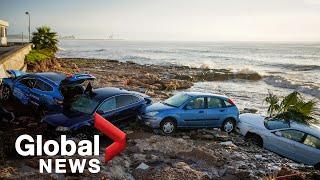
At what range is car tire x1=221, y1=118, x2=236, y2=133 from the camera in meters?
14.2

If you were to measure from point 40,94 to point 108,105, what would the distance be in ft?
9.63

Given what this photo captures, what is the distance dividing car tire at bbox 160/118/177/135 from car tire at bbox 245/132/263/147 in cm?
268

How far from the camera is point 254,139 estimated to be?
1327 centimetres

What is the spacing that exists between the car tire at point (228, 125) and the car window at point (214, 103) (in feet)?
2.17

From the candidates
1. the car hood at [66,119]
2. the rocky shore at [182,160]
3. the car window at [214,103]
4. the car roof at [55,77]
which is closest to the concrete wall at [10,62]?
the car roof at [55,77]

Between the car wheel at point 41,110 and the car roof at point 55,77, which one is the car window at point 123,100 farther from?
the car wheel at point 41,110

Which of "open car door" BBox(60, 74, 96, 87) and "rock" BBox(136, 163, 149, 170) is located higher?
"open car door" BBox(60, 74, 96, 87)

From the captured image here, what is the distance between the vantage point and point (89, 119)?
451 inches

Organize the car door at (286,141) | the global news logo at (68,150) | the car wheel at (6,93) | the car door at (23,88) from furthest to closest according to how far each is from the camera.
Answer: the car wheel at (6,93) < the car door at (23,88) < the car door at (286,141) < the global news logo at (68,150)

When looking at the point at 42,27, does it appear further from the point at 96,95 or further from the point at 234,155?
the point at 234,155

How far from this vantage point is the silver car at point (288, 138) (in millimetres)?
12055

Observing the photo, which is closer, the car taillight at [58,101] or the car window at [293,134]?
the car window at [293,134]

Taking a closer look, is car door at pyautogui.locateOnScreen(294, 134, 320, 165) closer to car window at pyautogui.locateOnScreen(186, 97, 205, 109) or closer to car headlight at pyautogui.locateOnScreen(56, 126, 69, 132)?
car window at pyautogui.locateOnScreen(186, 97, 205, 109)

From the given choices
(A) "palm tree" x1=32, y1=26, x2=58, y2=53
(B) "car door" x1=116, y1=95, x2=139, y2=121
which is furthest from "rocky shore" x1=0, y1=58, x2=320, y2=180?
(A) "palm tree" x1=32, y1=26, x2=58, y2=53
